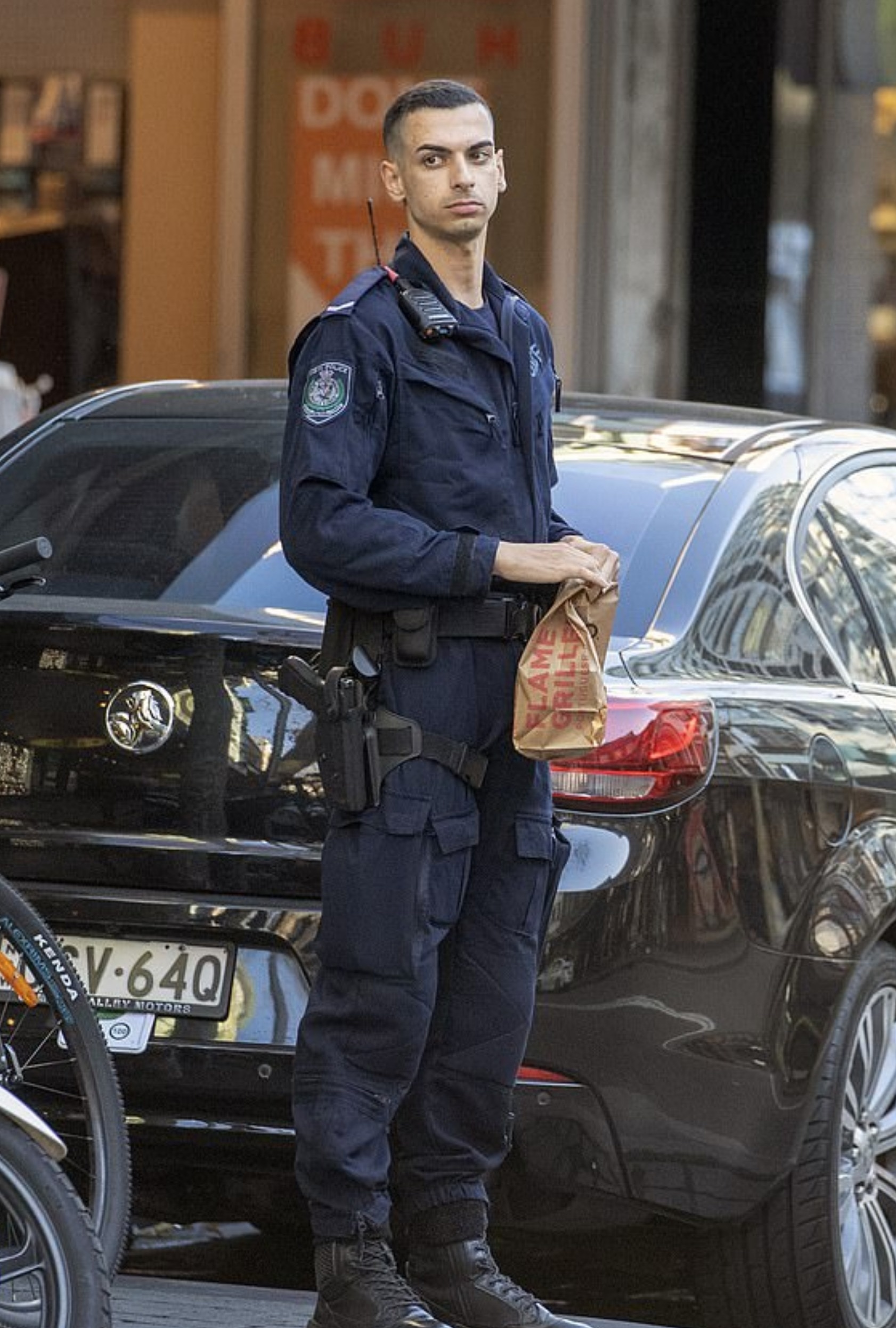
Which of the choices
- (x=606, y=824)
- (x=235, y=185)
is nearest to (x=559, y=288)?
(x=235, y=185)

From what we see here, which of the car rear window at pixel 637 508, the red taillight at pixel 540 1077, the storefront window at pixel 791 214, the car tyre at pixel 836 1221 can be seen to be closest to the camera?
the red taillight at pixel 540 1077

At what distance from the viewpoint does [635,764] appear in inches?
162

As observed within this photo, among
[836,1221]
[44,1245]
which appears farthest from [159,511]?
[44,1245]

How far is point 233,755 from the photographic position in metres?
4.23

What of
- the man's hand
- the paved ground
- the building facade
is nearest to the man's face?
the man's hand

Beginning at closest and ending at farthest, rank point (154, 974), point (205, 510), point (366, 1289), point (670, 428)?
point (366, 1289), point (154, 974), point (205, 510), point (670, 428)

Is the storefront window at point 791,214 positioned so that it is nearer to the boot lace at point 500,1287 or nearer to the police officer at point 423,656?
the police officer at point 423,656

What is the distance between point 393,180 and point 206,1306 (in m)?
1.74

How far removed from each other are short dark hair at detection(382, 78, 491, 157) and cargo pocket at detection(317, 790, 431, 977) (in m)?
0.91

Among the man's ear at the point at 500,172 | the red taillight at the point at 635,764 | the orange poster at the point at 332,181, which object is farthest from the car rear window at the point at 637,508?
the orange poster at the point at 332,181

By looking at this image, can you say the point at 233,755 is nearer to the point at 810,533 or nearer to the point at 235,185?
the point at 810,533

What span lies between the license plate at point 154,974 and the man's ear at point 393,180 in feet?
3.81

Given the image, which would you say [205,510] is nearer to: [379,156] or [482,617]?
[482,617]

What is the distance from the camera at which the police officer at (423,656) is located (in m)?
3.72
